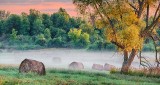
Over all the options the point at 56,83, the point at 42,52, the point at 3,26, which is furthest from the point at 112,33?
the point at 3,26

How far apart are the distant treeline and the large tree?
169 feet

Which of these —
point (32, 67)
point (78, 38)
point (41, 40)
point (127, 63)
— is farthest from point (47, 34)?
point (32, 67)

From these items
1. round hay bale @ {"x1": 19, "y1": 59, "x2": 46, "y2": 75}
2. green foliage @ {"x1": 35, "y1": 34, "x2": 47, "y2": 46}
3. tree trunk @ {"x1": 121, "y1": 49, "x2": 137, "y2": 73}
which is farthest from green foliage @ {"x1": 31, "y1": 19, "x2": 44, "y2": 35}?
round hay bale @ {"x1": 19, "y1": 59, "x2": 46, "y2": 75}

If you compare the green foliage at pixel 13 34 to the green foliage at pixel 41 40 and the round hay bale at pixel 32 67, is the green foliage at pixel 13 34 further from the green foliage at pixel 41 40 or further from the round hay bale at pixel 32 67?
the round hay bale at pixel 32 67

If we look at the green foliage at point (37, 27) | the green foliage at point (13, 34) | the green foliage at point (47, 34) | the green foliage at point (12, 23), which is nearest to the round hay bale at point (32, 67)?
the green foliage at point (47, 34)

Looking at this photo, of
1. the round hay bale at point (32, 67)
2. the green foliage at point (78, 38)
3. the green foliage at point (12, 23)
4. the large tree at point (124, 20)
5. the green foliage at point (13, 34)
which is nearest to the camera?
the round hay bale at point (32, 67)

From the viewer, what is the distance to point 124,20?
56438 mm

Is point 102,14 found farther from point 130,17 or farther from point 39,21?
point 39,21

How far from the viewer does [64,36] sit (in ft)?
376

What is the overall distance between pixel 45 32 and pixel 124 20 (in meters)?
57.1

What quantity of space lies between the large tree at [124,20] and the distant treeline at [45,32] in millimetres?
51572

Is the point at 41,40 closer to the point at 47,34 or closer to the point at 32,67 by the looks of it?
the point at 47,34

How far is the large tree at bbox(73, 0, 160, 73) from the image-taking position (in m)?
55.4

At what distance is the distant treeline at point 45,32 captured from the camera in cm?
11293
